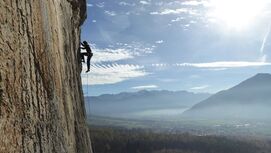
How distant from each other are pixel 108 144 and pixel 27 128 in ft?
567

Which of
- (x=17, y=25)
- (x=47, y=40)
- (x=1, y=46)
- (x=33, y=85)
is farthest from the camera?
(x=47, y=40)

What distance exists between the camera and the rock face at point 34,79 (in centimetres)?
711

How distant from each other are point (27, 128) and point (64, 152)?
3.06 meters

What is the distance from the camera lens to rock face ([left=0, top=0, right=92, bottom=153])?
23.3 ft

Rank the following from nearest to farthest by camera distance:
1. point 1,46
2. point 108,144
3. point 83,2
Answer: point 1,46 → point 83,2 → point 108,144

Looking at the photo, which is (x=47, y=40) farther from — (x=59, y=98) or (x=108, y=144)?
(x=108, y=144)

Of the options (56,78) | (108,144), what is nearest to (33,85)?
(56,78)

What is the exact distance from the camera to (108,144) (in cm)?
17825

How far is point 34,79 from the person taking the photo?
27.9 feet

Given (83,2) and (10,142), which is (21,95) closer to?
(10,142)

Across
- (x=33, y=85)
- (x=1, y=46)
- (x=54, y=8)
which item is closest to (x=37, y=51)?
(x=33, y=85)

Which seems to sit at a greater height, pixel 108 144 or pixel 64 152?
pixel 64 152

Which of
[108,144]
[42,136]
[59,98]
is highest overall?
[59,98]

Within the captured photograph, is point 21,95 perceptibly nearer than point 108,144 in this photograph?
Yes
